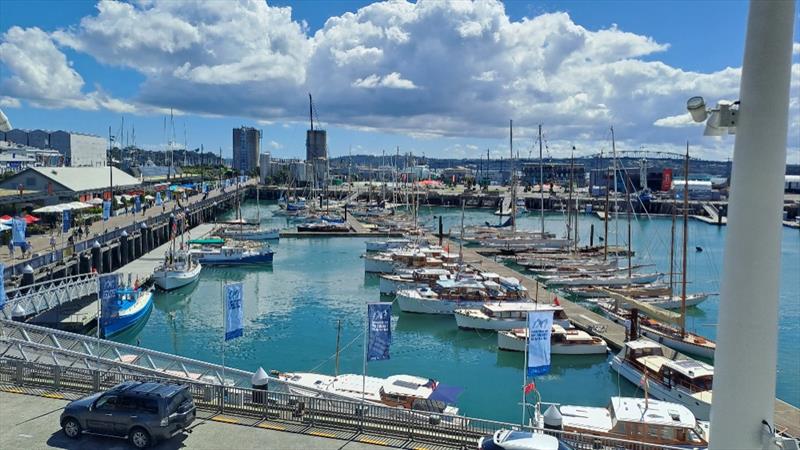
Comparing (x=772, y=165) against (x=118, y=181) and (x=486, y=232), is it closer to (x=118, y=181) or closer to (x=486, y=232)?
(x=486, y=232)

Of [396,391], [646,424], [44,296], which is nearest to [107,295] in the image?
[44,296]

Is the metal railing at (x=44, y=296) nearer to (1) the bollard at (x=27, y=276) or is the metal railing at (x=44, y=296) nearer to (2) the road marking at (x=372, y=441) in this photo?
(1) the bollard at (x=27, y=276)

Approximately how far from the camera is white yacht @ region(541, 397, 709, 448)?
22.0m

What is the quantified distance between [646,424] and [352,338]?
79.3 ft

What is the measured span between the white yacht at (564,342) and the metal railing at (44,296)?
27650 mm

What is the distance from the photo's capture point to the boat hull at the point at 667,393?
28.4 meters

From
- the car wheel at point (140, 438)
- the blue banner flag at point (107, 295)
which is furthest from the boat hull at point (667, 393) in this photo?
the blue banner flag at point (107, 295)

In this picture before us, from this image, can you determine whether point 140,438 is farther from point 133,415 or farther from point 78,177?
point 78,177

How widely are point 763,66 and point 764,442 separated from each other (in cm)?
418

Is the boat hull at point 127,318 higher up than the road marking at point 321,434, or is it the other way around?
the road marking at point 321,434

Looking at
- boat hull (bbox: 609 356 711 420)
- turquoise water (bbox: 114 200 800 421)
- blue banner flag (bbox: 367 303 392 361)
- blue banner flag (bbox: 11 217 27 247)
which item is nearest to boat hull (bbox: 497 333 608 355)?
A: turquoise water (bbox: 114 200 800 421)

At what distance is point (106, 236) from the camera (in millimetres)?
63844

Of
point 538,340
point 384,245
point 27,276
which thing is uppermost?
point 538,340

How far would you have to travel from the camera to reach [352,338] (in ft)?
143
